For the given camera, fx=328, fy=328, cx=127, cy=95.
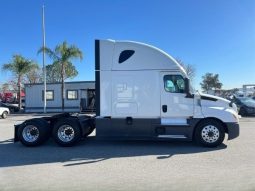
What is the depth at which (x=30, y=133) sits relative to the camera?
11117 millimetres

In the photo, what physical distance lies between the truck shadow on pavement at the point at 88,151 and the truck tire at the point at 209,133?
0.75 feet

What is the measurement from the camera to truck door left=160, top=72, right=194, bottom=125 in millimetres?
10414

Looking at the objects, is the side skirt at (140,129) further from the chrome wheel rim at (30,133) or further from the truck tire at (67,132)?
the chrome wheel rim at (30,133)

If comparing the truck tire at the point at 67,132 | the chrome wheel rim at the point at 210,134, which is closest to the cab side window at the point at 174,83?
the chrome wheel rim at the point at 210,134

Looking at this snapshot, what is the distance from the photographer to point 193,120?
34.1ft

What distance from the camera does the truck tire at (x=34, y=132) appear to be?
35.9 feet

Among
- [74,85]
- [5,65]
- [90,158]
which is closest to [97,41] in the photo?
[90,158]

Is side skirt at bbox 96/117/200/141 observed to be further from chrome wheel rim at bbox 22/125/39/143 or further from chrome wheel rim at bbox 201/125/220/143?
chrome wheel rim at bbox 22/125/39/143

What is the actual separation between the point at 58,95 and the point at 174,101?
Answer: 25.8m

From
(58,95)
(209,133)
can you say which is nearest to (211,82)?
(58,95)

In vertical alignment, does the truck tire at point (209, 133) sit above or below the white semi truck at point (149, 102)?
below

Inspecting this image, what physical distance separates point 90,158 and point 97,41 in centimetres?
390

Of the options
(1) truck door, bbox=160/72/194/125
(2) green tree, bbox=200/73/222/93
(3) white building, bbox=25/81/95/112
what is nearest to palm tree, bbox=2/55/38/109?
(3) white building, bbox=25/81/95/112

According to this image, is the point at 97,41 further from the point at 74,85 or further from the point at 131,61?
the point at 74,85
